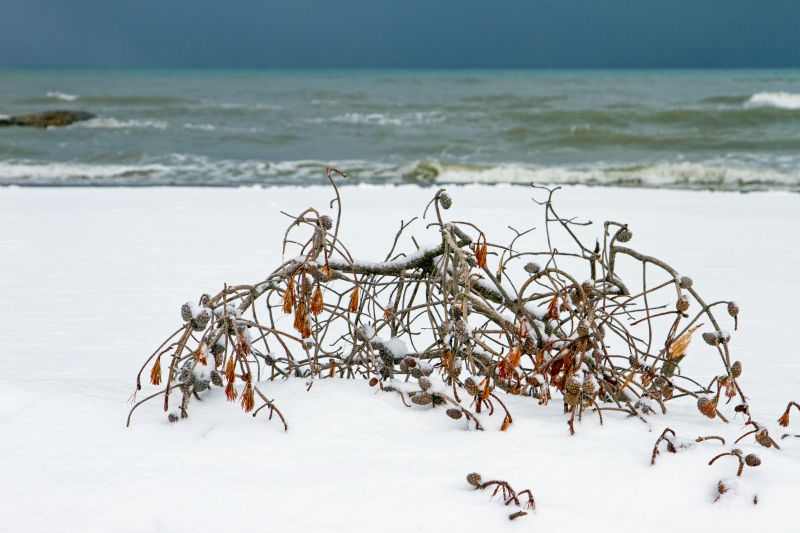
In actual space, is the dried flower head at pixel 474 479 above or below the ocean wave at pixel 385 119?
above

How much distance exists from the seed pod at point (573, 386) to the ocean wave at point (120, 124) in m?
20.8

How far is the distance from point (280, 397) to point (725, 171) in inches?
496

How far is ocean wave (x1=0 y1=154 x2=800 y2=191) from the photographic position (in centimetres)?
1233

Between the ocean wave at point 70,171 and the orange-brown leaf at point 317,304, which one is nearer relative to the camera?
the orange-brown leaf at point 317,304

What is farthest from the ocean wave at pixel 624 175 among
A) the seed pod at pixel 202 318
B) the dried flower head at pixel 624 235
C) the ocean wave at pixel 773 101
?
the ocean wave at pixel 773 101

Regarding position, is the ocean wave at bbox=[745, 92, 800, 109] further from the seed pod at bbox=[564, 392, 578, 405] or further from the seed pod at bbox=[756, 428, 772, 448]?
the seed pod at bbox=[564, 392, 578, 405]

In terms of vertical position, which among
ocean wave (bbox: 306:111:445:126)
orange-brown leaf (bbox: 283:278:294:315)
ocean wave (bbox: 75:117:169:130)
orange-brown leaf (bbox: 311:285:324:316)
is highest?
orange-brown leaf (bbox: 283:278:294:315)

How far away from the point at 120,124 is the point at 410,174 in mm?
11802

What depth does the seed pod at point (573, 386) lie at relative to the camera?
1551 millimetres

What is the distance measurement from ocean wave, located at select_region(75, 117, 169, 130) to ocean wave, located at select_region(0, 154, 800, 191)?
7463 millimetres

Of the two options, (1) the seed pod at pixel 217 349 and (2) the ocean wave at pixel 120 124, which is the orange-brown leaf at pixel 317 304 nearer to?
(1) the seed pod at pixel 217 349

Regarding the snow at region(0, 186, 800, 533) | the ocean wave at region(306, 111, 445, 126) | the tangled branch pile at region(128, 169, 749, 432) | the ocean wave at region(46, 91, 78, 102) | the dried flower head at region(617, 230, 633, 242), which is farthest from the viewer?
the ocean wave at region(46, 91, 78, 102)

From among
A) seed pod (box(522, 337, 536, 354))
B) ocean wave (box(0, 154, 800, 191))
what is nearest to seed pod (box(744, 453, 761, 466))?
seed pod (box(522, 337, 536, 354))

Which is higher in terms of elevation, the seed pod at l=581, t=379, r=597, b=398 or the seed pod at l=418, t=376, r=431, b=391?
the seed pod at l=581, t=379, r=597, b=398
